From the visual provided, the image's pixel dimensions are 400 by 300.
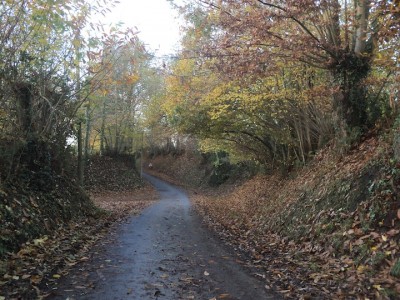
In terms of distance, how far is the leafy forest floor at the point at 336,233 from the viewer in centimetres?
571

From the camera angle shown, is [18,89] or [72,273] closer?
[72,273]

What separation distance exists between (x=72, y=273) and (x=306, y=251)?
15.2ft

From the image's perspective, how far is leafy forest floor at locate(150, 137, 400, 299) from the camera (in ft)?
18.7

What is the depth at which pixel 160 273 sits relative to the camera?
6531 millimetres

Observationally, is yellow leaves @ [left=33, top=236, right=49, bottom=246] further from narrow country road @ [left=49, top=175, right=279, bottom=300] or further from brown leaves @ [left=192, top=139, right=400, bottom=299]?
brown leaves @ [left=192, top=139, right=400, bottom=299]

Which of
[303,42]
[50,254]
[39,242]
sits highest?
[303,42]

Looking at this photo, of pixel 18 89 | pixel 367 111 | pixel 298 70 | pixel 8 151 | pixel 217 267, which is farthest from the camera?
pixel 298 70

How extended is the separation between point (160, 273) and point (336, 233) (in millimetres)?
3597

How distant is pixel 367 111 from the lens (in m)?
10.9

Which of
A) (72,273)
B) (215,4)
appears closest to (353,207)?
(72,273)

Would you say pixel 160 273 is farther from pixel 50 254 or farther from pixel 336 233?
pixel 336 233

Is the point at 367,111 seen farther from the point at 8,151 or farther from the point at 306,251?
the point at 8,151

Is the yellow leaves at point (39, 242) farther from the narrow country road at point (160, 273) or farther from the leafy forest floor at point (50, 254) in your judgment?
the narrow country road at point (160, 273)

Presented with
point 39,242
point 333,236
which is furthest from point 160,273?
point 333,236
